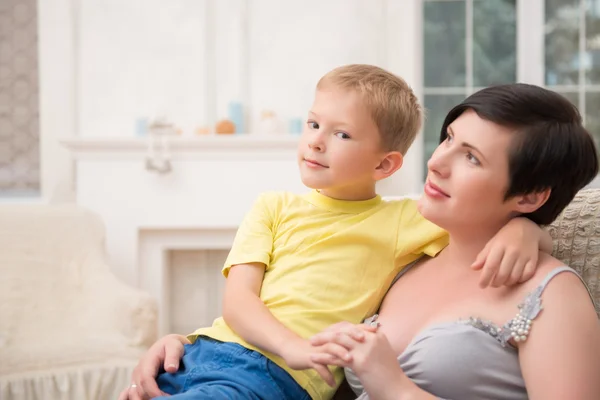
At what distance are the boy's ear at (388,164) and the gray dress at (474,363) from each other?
1.43 feet

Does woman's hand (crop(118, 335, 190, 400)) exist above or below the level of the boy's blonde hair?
below

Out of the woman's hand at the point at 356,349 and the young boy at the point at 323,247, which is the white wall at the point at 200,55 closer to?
the young boy at the point at 323,247

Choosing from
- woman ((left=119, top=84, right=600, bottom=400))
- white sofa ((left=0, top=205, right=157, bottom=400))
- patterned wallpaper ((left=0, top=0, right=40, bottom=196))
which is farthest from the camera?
patterned wallpaper ((left=0, top=0, right=40, bottom=196))

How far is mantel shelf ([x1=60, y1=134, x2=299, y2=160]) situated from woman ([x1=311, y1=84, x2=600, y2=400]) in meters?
3.06

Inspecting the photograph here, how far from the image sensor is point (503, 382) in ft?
4.42

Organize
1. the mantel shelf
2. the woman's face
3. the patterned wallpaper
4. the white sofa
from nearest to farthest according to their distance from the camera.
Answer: the woman's face
the white sofa
the mantel shelf
the patterned wallpaper

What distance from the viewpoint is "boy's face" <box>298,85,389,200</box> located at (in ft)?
5.38

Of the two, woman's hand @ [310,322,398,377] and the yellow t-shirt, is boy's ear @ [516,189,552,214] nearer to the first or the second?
the yellow t-shirt

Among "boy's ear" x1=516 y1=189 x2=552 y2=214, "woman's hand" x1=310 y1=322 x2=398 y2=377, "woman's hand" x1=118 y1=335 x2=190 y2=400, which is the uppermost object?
"boy's ear" x1=516 y1=189 x2=552 y2=214

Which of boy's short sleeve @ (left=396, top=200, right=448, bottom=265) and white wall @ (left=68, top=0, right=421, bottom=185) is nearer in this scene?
boy's short sleeve @ (left=396, top=200, right=448, bottom=265)

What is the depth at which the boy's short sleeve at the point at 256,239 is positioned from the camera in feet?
5.39

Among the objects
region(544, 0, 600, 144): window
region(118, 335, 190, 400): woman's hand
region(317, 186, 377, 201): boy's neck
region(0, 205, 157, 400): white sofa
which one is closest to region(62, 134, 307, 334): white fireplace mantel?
region(0, 205, 157, 400): white sofa

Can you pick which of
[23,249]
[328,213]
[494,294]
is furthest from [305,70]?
[494,294]

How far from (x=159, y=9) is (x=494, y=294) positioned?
12.3ft
